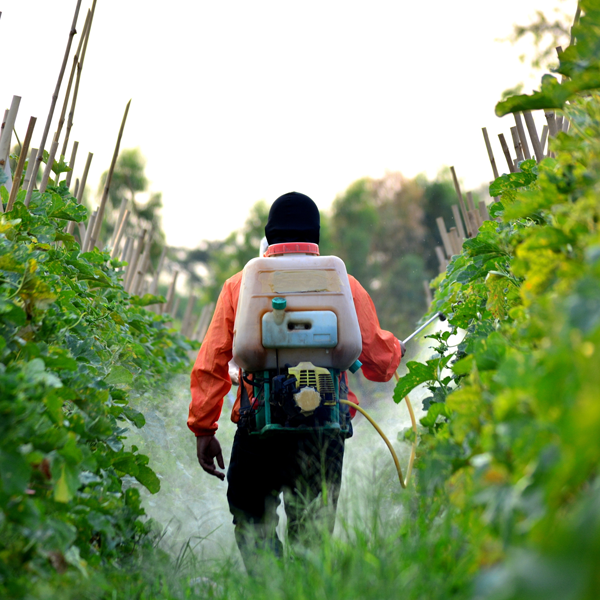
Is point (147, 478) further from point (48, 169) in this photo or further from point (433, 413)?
point (48, 169)


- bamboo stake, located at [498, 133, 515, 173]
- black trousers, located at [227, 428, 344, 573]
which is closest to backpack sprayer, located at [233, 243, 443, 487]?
black trousers, located at [227, 428, 344, 573]

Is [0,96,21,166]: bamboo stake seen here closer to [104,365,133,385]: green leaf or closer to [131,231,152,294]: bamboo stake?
[104,365,133,385]: green leaf

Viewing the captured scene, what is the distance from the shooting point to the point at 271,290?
2.45 metres

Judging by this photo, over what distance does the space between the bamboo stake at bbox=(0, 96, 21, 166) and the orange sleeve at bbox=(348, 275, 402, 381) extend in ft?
4.88

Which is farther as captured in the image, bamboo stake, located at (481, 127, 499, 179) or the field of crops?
bamboo stake, located at (481, 127, 499, 179)

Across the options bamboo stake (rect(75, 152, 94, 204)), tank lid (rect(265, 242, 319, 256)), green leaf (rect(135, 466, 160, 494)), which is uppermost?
bamboo stake (rect(75, 152, 94, 204))

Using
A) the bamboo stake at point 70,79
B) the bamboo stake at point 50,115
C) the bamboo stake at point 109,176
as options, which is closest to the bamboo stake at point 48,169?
the bamboo stake at point 50,115

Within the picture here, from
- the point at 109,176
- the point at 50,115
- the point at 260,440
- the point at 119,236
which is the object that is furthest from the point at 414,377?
the point at 119,236

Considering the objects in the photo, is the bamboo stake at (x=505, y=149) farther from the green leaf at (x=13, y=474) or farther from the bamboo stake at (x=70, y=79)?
the green leaf at (x=13, y=474)

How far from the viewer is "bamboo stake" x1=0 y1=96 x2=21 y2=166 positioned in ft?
8.53

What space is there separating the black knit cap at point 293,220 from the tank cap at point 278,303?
1.73ft

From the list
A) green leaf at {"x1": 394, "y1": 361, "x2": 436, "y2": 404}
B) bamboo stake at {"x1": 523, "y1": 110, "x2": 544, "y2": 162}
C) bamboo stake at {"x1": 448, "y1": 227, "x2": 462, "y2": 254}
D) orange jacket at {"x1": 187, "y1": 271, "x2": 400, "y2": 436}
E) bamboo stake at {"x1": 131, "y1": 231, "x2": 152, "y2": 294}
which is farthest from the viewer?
bamboo stake at {"x1": 131, "y1": 231, "x2": 152, "y2": 294}

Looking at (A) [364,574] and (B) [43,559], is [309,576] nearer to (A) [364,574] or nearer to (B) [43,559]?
(A) [364,574]

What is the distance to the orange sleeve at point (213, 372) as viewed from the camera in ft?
8.82
